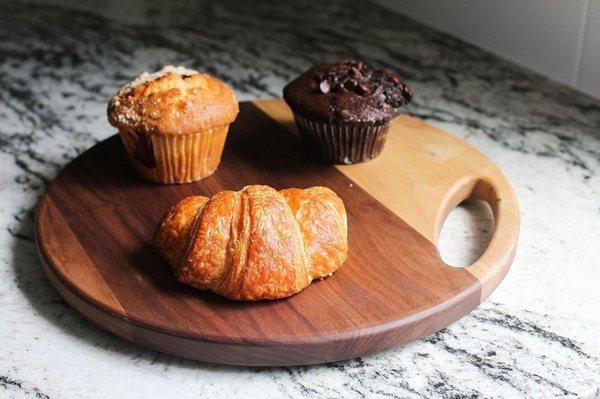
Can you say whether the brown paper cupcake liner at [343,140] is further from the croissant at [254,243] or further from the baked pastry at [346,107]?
the croissant at [254,243]

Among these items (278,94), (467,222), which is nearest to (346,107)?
(467,222)

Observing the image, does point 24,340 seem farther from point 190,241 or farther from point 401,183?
point 401,183

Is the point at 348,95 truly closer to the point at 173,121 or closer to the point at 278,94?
the point at 173,121

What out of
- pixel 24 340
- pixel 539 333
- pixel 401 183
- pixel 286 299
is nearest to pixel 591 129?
pixel 401 183

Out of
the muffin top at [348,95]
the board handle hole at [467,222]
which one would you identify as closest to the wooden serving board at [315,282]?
the board handle hole at [467,222]

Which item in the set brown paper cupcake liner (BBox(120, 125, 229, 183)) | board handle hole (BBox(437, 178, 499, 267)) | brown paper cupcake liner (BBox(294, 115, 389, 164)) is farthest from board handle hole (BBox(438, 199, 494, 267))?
brown paper cupcake liner (BBox(120, 125, 229, 183))

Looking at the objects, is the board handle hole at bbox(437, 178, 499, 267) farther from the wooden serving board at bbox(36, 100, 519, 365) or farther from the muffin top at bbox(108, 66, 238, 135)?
the muffin top at bbox(108, 66, 238, 135)
